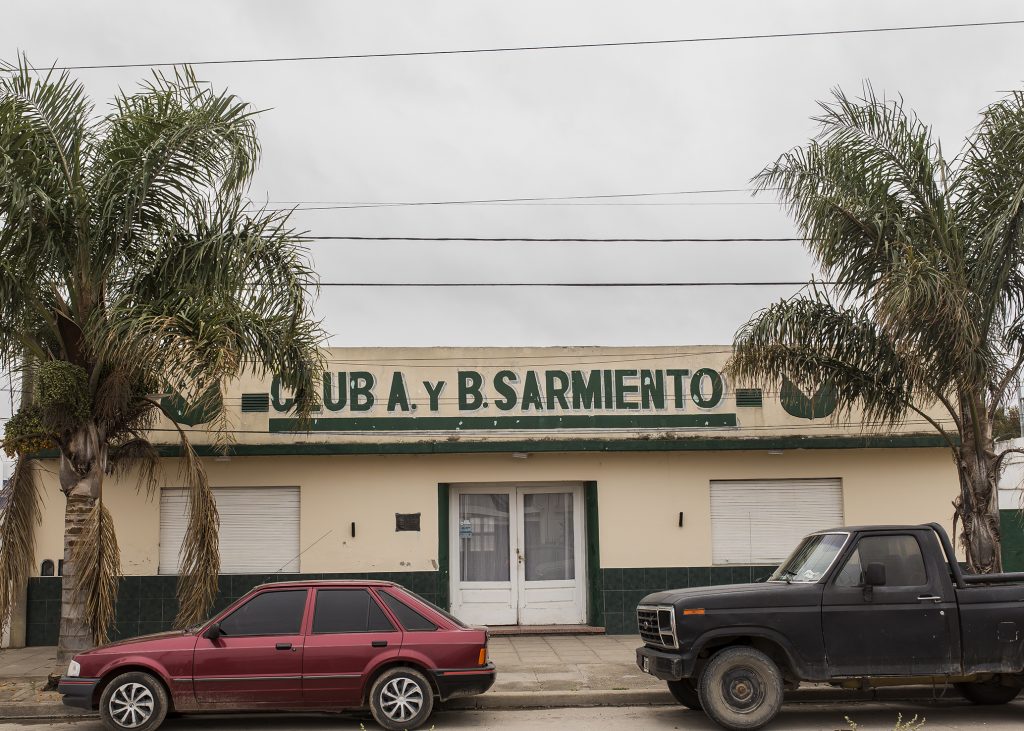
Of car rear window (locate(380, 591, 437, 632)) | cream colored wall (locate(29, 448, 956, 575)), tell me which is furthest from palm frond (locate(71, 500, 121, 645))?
Result: cream colored wall (locate(29, 448, 956, 575))

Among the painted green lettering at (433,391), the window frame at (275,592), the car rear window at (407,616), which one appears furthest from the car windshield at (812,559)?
the painted green lettering at (433,391)

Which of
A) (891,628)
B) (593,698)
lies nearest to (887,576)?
(891,628)

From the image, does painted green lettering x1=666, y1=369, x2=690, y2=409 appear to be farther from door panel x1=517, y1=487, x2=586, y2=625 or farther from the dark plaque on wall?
the dark plaque on wall

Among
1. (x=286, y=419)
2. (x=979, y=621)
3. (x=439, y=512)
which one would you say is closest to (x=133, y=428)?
(x=286, y=419)

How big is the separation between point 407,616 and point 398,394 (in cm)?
671

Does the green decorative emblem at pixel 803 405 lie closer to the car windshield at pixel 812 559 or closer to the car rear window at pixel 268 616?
the car windshield at pixel 812 559

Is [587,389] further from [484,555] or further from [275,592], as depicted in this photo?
[275,592]

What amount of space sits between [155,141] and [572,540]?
9111 millimetres

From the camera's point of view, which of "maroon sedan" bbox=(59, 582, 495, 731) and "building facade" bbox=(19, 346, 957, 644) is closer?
"maroon sedan" bbox=(59, 582, 495, 731)

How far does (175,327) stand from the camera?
10.6 m

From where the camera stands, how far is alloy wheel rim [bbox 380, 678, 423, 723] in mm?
9852

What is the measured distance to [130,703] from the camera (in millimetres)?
9750

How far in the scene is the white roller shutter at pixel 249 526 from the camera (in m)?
16.2

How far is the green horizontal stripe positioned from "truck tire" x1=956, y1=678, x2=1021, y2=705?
6.36 meters
